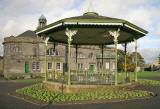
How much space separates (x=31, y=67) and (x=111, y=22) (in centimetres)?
2718

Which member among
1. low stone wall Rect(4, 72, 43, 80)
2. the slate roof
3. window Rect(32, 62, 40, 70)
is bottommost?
low stone wall Rect(4, 72, 43, 80)

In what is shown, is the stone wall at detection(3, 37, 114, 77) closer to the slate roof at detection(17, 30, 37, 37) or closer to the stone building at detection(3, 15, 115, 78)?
the stone building at detection(3, 15, 115, 78)

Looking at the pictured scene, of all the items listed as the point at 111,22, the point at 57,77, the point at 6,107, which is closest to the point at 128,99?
the point at 111,22

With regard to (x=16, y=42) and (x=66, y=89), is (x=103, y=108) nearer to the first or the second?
(x=66, y=89)

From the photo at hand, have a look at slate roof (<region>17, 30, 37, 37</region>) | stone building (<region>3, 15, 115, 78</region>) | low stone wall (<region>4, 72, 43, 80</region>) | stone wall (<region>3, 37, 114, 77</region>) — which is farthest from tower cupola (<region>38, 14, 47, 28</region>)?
low stone wall (<region>4, 72, 43, 80</region>)

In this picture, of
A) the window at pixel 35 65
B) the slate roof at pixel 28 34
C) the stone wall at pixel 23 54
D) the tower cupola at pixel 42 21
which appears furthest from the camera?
the tower cupola at pixel 42 21

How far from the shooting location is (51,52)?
37344 millimetres

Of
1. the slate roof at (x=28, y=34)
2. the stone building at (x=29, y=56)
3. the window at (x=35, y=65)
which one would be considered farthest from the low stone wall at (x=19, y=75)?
the slate roof at (x=28, y=34)

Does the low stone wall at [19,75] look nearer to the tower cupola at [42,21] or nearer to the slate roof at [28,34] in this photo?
the slate roof at [28,34]

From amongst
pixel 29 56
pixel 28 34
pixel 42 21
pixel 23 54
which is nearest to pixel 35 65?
pixel 29 56

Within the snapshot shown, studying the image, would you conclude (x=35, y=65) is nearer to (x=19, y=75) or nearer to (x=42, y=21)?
(x=19, y=75)

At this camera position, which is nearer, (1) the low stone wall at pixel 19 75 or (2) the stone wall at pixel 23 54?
(1) the low stone wall at pixel 19 75

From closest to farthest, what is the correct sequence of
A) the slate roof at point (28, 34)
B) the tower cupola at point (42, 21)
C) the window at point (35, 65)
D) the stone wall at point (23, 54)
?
1. the stone wall at point (23, 54)
2. the window at point (35, 65)
3. the slate roof at point (28, 34)
4. the tower cupola at point (42, 21)

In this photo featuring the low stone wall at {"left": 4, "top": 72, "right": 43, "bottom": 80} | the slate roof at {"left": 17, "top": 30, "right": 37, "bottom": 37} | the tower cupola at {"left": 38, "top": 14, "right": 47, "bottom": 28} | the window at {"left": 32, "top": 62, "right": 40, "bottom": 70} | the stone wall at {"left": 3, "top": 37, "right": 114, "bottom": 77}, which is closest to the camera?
the low stone wall at {"left": 4, "top": 72, "right": 43, "bottom": 80}
